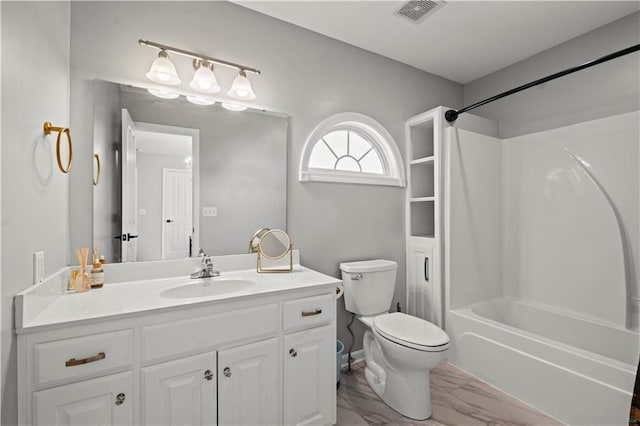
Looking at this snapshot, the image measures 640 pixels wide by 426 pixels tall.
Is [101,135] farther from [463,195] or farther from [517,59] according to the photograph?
[517,59]

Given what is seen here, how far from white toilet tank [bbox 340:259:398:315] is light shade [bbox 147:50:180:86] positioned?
164 centimetres

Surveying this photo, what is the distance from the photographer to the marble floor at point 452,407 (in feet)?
5.80

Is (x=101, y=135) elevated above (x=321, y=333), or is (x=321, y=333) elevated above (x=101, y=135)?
(x=101, y=135)

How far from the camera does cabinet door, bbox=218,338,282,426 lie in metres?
1.34

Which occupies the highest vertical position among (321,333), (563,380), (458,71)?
(458,71)

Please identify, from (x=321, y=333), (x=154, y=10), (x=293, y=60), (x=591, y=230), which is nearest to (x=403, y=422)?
(x=321, y=333)

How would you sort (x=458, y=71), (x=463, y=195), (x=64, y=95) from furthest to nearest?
1. (x=458, y=71)
2. (x=463, y=195)
3. (x=64, y=95)

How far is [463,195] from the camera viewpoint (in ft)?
8.30

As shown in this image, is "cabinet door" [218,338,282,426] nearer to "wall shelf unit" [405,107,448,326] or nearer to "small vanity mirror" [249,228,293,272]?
"small vanity mirror" [249,228,293,272]

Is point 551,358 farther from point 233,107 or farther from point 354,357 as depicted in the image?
point 233,107

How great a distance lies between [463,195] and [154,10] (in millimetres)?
2525

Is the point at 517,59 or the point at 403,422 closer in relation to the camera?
the point at 403,422

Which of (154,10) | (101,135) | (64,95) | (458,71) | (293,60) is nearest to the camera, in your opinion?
(64,95)

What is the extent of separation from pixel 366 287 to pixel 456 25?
2051 millimetres
